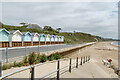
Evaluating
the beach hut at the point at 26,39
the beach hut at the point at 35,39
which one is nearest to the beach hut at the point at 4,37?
the beach hut at the point at 26,39

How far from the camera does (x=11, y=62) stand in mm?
11070

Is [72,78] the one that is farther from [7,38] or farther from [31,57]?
[7,38]

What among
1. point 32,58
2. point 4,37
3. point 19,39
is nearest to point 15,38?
point 19,39

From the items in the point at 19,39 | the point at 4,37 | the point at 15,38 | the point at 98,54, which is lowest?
the point at 98,54

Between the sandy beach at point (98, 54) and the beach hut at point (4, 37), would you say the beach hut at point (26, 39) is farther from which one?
the sandy beach at point (98, 54)

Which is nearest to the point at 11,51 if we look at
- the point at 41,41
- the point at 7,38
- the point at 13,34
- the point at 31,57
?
the point at 31,57

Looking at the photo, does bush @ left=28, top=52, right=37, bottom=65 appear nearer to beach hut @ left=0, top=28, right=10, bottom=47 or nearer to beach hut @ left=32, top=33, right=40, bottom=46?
beach hut @ left=0, top=28, right=10, bottom=47

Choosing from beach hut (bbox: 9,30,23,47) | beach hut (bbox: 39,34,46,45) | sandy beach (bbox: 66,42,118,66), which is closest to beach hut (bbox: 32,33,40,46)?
beach hut (bbox: 39,34,46,45)

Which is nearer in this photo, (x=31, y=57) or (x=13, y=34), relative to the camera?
(x=31, y=57)

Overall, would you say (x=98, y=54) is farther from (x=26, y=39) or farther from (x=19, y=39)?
(x=19, y=39)

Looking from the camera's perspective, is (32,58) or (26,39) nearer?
(32,58)

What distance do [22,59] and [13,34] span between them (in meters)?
16.9

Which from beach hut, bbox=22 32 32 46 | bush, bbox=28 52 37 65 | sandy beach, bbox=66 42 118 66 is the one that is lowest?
sandy beach, bbox=66 42 118 66

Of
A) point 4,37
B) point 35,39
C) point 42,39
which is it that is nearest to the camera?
point 4,37
